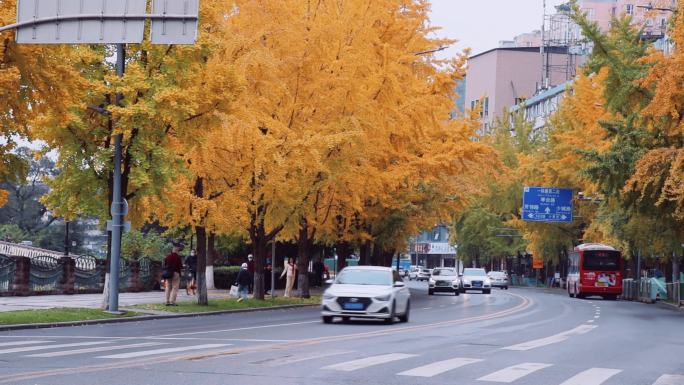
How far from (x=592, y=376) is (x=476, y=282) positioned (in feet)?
206

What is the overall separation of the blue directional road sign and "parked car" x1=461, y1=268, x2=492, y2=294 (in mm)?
8471

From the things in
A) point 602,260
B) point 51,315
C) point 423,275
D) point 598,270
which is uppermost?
point 602,260

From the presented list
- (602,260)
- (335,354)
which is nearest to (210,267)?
(602,260)

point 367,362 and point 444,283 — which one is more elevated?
point 444,283

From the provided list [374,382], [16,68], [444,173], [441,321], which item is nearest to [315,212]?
Result: [444,173]

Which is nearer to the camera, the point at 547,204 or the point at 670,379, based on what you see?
the point at 670,379

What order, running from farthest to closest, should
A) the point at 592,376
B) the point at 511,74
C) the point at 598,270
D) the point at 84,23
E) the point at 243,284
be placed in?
the point at 511,74 < the point at 598,270 < the point at 243,284 < the point at 84,23 < the point at 592,376

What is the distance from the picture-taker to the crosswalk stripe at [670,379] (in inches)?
625

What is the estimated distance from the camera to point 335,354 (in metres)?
18.5

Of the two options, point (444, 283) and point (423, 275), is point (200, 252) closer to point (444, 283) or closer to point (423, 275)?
point (444, 283)

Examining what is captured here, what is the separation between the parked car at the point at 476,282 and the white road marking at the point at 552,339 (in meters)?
45.7

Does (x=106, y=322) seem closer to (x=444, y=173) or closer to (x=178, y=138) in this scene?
(x=178, y=138)

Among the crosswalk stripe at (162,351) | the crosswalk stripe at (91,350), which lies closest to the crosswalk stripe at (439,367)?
the crosswalk stripe at (162,351)

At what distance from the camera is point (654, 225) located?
4809 cm
